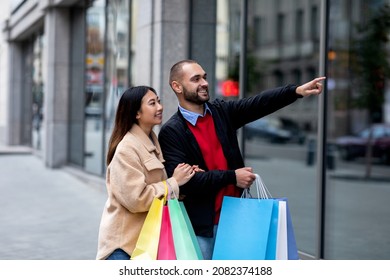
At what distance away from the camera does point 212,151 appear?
3789 mm

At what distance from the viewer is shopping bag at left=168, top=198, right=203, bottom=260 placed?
3.39 metres

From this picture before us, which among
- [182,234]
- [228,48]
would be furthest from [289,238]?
[228,48]

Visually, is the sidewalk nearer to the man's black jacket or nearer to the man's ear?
the man's black jacket

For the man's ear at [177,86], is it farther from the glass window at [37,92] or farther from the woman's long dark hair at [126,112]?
the glass window at [37,92]

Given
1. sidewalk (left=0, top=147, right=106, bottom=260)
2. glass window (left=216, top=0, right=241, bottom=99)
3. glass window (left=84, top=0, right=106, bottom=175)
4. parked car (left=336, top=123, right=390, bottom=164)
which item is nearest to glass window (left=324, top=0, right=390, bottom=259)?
parked car (left=336, top=123, right=390, bottom=164)

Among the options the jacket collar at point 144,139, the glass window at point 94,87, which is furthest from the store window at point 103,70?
the jacket collar at point 144,139

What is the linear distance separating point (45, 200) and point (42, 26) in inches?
416

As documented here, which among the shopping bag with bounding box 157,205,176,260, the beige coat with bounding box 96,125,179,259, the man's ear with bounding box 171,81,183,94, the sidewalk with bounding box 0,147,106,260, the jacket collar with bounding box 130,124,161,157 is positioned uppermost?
the man's ear with bounding box 171,81,183,94

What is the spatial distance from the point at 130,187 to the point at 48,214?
7.92m

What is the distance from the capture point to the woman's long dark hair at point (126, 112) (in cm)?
363

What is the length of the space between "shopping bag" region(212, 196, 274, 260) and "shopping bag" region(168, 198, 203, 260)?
15 centimetres

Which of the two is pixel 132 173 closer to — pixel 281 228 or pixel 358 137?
pixel 281 228

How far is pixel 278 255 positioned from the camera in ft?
11.2

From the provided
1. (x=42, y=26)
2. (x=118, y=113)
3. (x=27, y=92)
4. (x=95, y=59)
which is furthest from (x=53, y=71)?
A: (x=118, y=113)
